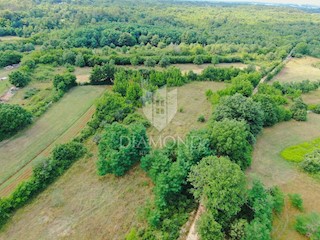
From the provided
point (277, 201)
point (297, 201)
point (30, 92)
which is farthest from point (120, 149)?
point (30, 92)

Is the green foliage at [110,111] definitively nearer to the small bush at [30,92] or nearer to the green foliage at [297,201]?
the small bush at [30,92]

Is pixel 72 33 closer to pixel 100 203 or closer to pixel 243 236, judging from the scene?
pixel 100 203

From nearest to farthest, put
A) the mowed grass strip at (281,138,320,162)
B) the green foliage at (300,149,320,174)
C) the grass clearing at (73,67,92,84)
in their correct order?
1. the green foliage at (300,149,320,174)
2. the mowed grass strip at (281,138,320,162)
3. the grass clearing at (73,67,92,84)

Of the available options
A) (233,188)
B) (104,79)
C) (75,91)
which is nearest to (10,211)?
(233,188)

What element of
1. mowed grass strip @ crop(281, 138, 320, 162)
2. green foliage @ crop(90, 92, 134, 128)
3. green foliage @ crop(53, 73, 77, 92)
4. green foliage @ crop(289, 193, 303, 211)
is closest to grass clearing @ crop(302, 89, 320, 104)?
mowed grass strip @ crop(281, 138, 320, 162)

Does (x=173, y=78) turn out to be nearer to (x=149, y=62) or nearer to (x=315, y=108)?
(x=149, y=62)

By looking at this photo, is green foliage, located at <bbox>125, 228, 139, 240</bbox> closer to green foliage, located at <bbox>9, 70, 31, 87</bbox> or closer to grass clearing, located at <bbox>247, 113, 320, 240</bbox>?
grass clearing, located at <bbox>247, 113, 320, 240</bbox>
